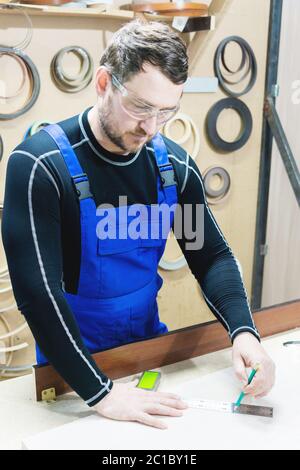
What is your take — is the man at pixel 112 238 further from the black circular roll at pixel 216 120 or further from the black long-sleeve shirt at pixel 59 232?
the black circular roll at pixel 216 120

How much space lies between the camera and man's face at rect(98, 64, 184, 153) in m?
0.87

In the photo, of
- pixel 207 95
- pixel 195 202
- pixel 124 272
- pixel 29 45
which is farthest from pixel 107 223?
pixel 207 95

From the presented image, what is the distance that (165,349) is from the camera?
1086mm

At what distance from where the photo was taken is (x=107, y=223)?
100 cm

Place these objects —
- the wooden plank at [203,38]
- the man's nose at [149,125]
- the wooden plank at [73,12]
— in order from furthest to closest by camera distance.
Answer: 1. the wooden plank at [203,38]
2. the wooden plank at [73,12]
3. the man's nose at [149,125]

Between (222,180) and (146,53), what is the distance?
1506 mm

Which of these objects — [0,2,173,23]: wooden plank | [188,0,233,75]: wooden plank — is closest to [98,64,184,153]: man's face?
[0,2,173,23]: wooden plank

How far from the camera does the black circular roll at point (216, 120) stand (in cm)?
219

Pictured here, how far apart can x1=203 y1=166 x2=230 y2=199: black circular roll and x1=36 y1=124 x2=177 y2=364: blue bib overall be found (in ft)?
3.88

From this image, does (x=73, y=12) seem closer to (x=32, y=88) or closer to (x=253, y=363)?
(x=32, y=88)

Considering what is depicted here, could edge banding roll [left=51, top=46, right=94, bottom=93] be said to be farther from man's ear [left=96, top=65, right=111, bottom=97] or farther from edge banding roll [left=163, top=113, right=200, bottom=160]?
man's ear [left=96, top=65, right=111, bottom=97]

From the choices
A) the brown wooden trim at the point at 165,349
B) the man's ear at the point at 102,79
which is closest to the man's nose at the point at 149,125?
the man's ear at the point at 102,79

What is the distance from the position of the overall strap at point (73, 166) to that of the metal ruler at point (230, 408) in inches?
17.6
